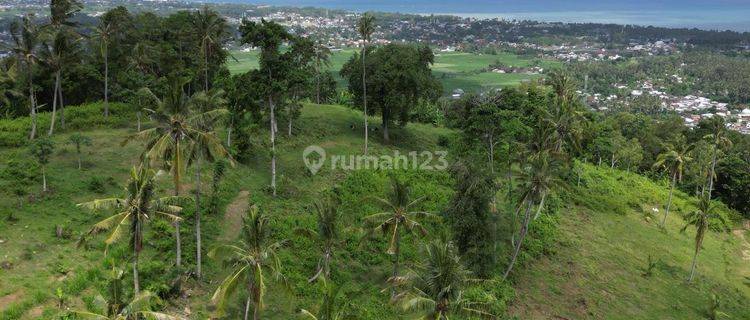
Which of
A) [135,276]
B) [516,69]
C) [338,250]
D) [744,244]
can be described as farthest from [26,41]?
[516,69]

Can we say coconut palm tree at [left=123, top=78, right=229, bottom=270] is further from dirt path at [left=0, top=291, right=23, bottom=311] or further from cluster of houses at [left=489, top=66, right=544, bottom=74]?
cluster of houses at [left=489, top=66, right=544, bottom=74]

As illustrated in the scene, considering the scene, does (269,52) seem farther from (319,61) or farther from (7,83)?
(319,61)

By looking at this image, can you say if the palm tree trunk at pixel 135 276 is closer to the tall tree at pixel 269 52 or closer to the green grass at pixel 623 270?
the tall tree at pixel 269 52

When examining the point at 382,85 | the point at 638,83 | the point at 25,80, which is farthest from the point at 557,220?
the point at 638,83

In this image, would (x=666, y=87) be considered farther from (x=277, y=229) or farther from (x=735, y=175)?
(x=277, y=229)

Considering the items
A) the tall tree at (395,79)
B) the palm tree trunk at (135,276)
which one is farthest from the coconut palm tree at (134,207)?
the tall tree at (395,79)

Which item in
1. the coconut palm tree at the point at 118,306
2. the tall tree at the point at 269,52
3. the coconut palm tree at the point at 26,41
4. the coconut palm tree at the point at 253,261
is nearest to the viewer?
the coconut palm tree at the point at 118,306
